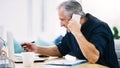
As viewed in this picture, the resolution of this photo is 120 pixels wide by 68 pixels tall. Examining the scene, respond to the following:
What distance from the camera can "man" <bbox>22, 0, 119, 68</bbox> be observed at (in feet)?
6.93

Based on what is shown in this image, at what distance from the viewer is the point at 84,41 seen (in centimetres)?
211

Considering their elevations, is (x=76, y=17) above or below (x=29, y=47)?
above

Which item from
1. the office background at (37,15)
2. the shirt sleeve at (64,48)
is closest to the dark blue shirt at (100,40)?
the shirt sleeve at (64,48)

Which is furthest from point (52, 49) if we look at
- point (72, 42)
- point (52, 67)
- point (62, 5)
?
point (52, 67)

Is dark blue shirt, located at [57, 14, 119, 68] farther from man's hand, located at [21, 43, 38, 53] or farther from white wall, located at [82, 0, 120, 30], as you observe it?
white wall, located at [82, 0, 120, 30]

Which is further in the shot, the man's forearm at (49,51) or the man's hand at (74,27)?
the man's forearm at (49,51)

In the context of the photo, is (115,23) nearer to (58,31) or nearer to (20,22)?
(58,31)

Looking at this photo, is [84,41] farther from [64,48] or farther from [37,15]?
[37,15]

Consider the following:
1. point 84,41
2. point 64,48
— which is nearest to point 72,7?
point 84,41

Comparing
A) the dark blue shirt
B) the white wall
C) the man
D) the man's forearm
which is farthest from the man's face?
the white wall

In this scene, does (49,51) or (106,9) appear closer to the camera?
(49,51)

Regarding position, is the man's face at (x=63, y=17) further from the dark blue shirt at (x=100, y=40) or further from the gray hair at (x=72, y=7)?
the dark blue shirt at (x=100, y=40)

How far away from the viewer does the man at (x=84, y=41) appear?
6.93 feet

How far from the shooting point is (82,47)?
212 centimetres
